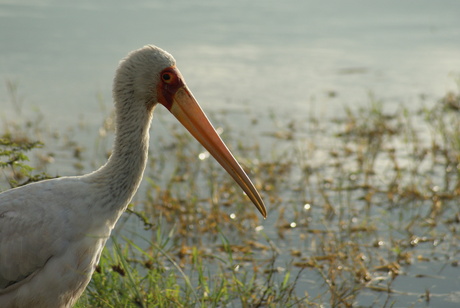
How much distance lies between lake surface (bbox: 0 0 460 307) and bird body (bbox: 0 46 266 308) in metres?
3.47

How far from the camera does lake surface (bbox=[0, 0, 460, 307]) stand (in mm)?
10461

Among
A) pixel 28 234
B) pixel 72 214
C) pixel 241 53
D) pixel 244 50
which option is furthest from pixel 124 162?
pixel 244 50

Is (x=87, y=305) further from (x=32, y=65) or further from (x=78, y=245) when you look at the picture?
(x=32, y=65)

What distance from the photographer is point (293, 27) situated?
1505 cm

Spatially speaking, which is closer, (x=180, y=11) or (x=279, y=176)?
(x=279, y=176)

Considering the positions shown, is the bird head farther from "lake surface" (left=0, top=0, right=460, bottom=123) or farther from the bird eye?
"lake surface" (left=0, top=0, right=460, bottom=123)

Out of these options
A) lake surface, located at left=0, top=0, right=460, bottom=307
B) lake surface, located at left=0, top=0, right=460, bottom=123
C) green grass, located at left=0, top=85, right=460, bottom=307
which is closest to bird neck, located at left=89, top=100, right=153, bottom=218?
green grass, located at left=0, top=85, right=460, bottom=307

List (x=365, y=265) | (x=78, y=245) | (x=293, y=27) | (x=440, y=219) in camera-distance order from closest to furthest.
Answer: (x=78, y=245), (x=365, y=265), (x=440, y=219), (x=293, y=27)

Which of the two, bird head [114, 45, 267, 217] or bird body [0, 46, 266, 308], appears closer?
bird body [0, 46, 266, 308]

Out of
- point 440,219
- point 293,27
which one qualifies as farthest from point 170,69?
point 293,27

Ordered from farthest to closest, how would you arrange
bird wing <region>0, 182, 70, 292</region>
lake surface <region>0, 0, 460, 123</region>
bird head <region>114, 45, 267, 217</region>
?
lake surface <region>0, 0, 460, 123</region> → bird head <region>114, 45, 267, 217</region> → bird wing <region>0, 182, 70, 292</region>

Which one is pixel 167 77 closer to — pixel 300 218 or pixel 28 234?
pixel 28 234

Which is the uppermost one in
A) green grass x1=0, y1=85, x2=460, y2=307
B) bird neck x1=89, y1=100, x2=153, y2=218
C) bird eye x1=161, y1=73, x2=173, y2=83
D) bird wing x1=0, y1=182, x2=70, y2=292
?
bird eye x1=161, y1=73, x2=173, y2=83

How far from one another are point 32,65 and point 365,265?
659 centimetres
